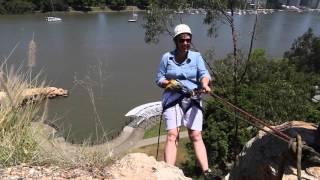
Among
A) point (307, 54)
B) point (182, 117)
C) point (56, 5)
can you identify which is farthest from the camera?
point (56, 5)

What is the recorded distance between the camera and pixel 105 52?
44719 millimetres

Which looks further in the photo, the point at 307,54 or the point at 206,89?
the point at 307,54

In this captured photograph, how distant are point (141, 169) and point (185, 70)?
52.4 inches

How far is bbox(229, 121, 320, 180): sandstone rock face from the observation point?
426 cm

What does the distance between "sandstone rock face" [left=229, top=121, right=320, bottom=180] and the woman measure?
71cm

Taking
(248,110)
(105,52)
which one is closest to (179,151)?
(248,110)

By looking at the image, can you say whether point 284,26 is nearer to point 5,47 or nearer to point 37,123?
point 5,47

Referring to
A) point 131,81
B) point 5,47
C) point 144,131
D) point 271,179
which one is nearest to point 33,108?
point 271,179

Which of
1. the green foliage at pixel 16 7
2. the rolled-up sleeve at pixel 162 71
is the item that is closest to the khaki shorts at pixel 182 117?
the rolled-up sleeve at pixel 162 71

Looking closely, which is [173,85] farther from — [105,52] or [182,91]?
[105,52]

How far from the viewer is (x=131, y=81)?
36.7m

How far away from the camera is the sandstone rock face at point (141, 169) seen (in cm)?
334

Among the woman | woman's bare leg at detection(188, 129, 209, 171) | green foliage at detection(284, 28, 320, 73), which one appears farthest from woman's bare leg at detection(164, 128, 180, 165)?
green foliage at detection(284, 28, 320, 73)

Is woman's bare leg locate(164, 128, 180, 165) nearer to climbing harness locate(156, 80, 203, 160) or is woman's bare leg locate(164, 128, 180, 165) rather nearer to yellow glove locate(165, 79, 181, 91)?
climbing harness locate(156, 80, 203, 160)
